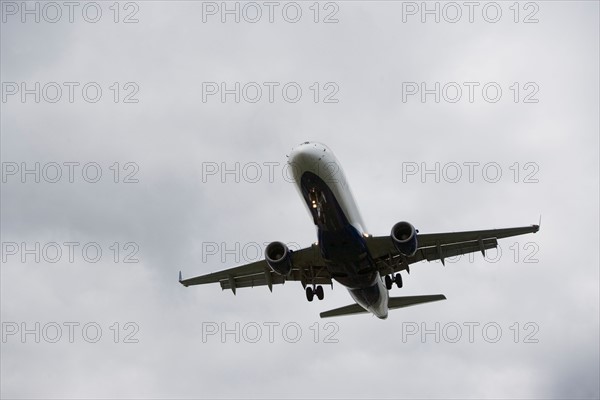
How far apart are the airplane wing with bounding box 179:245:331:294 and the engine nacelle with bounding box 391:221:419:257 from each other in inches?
172

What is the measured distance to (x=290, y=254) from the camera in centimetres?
4144

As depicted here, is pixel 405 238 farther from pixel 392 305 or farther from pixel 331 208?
pixel 392 305

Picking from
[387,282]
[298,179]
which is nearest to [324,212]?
[298,179]

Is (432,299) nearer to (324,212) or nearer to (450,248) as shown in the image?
(450,248)

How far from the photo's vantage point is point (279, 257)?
4094 cm

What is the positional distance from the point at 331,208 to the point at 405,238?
3991 millimetres

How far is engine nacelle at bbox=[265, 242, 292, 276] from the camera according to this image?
40.8 meters

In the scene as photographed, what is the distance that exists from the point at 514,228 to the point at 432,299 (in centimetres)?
Result: 815

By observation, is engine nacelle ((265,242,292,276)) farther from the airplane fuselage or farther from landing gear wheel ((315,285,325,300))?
landing gear wheel ((315,285,325,300))

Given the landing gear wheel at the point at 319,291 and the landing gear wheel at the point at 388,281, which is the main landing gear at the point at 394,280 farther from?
the landing gear wheel at the point at 319,291

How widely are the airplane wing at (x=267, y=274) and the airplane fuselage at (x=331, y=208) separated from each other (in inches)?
64.8

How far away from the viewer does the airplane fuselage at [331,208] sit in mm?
37688

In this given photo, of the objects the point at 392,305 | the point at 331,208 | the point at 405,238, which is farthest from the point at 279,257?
the point at 392,305

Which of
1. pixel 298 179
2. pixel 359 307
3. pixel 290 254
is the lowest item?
pixel 359 307
